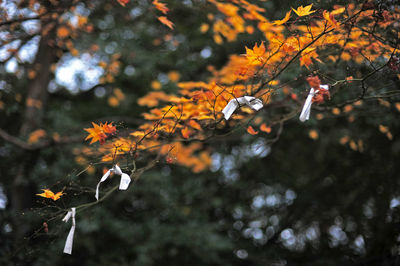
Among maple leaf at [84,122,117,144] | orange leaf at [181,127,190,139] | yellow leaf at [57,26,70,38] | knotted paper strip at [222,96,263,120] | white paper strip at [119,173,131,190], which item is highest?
knotted paper strip at [222,96,263,120]

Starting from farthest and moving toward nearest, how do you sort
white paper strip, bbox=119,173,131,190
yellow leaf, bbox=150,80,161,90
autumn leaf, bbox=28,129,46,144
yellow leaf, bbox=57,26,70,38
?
yellow leaf, bbox=150,80,161,90 → autumn leaf, bbox=28,129,46,144 → yellow leaf, bbox=57,26,70,38 → white paper strip, bbox=119,173,131,190

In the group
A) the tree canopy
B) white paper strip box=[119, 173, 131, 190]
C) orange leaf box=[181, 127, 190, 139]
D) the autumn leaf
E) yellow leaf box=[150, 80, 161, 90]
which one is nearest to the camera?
white paper strip box=[119, 173, 131, 190]

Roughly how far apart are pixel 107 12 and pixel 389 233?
4.21m

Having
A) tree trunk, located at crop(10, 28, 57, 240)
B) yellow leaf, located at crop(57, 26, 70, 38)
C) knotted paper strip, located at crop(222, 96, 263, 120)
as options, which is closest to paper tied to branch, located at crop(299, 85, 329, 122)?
knotted paper strip, located at crop(222, 96, 263, 120)

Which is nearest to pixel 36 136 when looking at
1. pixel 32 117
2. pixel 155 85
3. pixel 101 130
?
pixel 32 117

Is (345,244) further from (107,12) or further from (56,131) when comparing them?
(107,12)

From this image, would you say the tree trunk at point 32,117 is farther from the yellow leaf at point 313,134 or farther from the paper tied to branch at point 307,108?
the yellow leaf at point 313,134

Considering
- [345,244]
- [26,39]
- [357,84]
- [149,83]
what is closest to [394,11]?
[357,84]

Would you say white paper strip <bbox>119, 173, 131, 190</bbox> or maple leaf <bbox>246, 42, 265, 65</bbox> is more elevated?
maple leaf <bbox>246, 42, 265, 65</bbox>

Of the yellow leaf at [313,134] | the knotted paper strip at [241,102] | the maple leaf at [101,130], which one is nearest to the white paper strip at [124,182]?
the maple leaf at [101,130]

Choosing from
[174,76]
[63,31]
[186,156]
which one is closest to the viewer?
[63,31]

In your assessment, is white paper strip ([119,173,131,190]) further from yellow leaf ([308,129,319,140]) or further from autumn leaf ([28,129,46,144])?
yellow leaf ([308,129,319,140])

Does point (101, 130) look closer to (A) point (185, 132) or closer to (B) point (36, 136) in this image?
(A) point (185, 132)

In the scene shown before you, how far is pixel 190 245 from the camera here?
4.25 meters
